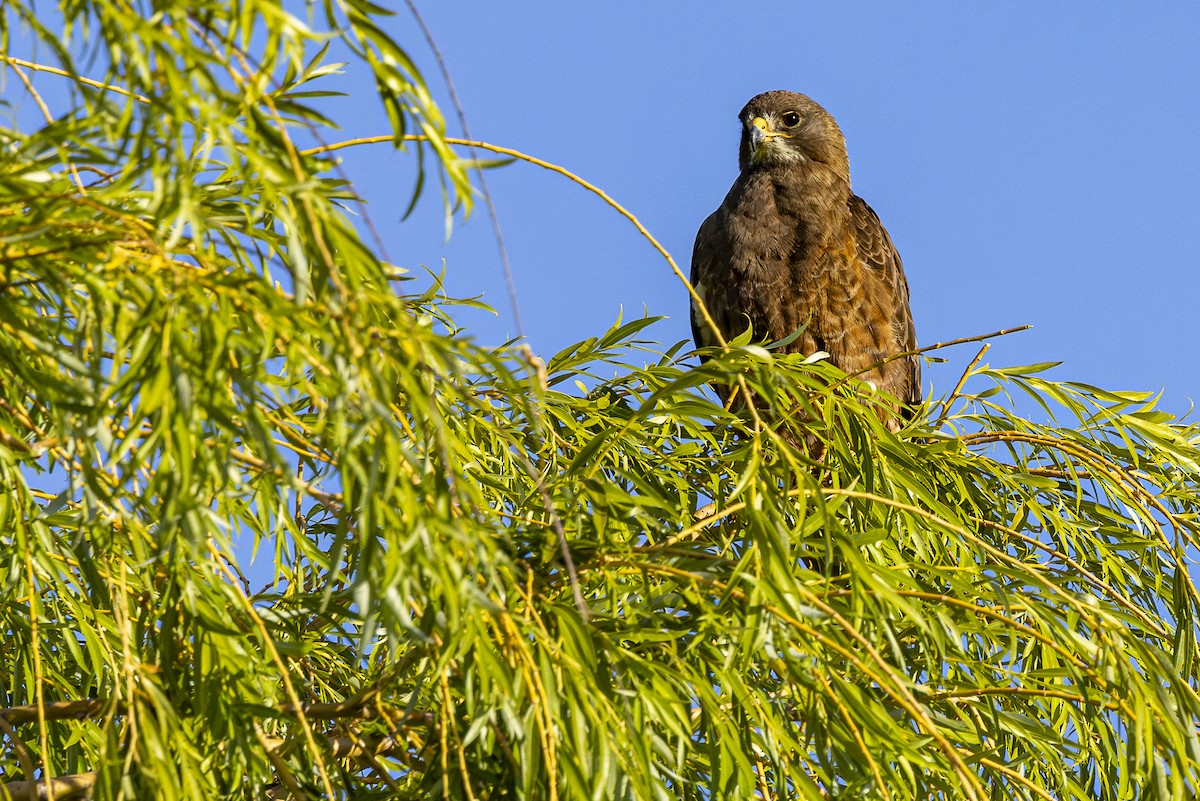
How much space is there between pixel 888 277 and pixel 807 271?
317 mm

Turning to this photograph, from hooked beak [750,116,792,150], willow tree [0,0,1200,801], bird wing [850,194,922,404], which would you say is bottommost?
willow tree [0,0,1200,801]

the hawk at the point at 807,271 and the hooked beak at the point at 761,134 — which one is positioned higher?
the hooked beak at the point at 761,134

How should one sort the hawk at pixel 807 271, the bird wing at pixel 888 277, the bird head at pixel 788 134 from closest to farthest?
the hawk at pixel 807 271 → the bird wing at pixel 888 277 → the bird head at pixel 788 134

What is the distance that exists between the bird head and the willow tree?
7.91ft

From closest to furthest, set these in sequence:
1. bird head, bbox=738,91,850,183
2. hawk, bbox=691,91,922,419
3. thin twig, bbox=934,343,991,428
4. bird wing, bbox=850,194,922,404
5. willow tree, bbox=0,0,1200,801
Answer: willow tree, bbox=0,0,1200,801 → thin twig, bbox=934,343,991,428 → hawk, bbox=691,91,922,419 → bird wing, bbox=850,194,922,404 → bird head, bbox=738,91,850,183

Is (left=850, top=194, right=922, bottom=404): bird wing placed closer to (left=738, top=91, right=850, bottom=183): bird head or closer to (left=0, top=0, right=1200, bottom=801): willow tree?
(left=738, top=91, right=850, bottom=183): bird head

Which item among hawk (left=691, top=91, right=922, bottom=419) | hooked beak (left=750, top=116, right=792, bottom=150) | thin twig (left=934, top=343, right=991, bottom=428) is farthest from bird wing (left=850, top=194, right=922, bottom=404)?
thin twig (left=934, top=343, right=991, bottom=428)

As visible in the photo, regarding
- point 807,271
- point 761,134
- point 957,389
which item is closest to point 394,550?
point 957,389

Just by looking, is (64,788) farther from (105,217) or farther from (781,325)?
(781,325)

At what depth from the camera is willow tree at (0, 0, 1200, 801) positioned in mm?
1204

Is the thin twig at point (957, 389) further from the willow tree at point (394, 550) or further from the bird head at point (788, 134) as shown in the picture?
the bird head at point (788, 134)

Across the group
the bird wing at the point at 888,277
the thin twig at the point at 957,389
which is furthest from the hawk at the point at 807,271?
the thin twig at the point at 957,389

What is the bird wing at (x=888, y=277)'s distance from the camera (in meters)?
4.30

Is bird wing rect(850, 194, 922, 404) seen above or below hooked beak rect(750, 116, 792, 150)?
below
